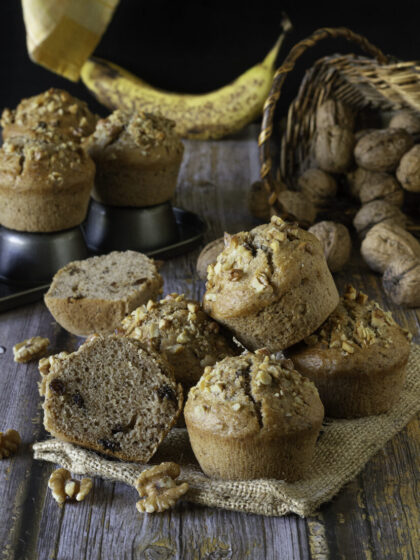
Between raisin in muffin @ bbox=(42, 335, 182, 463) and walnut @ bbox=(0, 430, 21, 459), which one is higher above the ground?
raisin in muffin @ bbox=(42, 335, 182, 463)

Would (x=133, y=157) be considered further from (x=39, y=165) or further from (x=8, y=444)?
(x=8, y=444)

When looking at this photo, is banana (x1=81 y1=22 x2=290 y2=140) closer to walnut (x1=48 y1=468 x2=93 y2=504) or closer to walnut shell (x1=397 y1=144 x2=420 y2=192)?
walnut shell (x1=397 y1=144 x2=420 y2=192)

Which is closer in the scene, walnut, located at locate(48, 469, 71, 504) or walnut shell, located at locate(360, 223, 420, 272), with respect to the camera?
walnut, located at locate(48, 469, 71, 504)

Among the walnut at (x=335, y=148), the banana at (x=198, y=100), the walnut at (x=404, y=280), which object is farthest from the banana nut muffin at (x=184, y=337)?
the banana at (x=198, y=100)

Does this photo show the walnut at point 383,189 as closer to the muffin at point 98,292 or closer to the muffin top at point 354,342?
the muffin at point 98,292

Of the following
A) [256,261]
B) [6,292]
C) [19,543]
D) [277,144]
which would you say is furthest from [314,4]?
[19,543]

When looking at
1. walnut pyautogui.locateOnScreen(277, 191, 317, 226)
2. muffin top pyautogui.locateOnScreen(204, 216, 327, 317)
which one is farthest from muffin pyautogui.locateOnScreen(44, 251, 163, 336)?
walnut pyautogui.locateOnScreen(277, 191, 317, 226)

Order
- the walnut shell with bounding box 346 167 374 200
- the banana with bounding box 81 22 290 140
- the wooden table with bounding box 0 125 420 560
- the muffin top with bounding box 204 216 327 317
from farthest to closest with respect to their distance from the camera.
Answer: the banana with bounding box 81 22 290 140 < the walnut shell with bounding box 346 167 374 200 < the muffin top with bounding box 204 216 327 317 < the wooden table with bounding box 0 125 420 560
